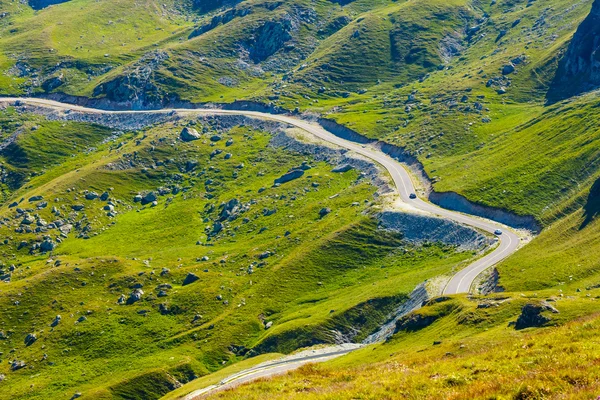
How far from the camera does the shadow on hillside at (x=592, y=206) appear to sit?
130250mm

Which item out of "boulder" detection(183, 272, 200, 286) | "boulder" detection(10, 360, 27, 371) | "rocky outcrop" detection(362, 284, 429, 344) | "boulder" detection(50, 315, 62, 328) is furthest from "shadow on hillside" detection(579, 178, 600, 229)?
"boulder" detection(10, 360, 27, 371)

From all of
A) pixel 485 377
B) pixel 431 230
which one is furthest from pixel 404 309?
pixel 485 377

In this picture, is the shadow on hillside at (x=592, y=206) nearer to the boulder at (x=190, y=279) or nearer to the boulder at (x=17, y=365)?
the boulder at (x=190, y=279)

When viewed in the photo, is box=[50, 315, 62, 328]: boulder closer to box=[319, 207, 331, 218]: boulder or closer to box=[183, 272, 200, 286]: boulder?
box=[183, 272, 200, 286]: boulder

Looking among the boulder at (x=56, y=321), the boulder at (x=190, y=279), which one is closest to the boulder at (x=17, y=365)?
the boulder at (x=56, y=321)

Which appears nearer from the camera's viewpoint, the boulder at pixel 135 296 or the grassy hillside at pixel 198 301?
the grassy hillside at pixel 198 301

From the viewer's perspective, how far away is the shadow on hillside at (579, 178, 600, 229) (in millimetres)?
130250

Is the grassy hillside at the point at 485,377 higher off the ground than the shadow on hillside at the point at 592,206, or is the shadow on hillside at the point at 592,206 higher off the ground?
the grassy hillside at the point at 485,377

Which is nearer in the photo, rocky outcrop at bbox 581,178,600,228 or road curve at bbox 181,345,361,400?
road curve at bbox 181,345,361,400

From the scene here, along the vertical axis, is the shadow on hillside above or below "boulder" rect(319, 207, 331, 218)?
above

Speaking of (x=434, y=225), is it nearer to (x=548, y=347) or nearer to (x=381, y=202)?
(x=381, y=202)

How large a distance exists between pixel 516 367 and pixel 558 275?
8885 centimetres

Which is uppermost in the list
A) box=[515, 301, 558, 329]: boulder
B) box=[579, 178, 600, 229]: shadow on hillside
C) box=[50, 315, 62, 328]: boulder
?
box=[515, 301, 558, 329]: boulder

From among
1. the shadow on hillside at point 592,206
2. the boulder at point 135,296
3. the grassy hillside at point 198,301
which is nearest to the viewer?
the shadow on hillside at point 592,206
